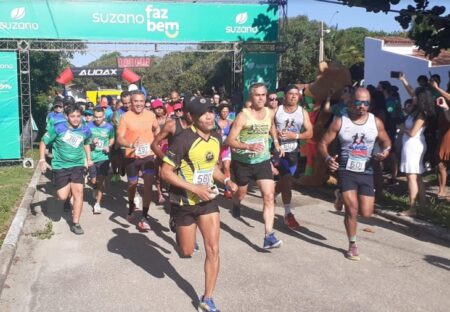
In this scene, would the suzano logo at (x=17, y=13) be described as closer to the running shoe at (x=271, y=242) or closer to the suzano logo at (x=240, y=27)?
the suzano logo at (x=240, y=27)

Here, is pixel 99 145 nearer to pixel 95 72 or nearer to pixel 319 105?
pixel 319 105

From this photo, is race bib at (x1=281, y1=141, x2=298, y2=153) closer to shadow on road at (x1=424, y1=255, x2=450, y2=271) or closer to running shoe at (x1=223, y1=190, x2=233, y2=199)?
running shoe at (x1=223, y1=190, x2=233, y2=199)

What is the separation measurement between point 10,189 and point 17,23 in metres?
4.98

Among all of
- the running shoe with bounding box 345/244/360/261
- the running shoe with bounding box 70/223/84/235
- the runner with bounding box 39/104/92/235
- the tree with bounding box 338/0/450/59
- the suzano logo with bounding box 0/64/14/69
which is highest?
the tree with bounding box 338/0/450/59

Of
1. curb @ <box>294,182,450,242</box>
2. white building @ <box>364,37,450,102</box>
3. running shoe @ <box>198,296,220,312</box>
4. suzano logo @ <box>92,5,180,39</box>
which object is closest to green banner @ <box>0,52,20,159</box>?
suzano logo @ <box>92,5,180,39</box>

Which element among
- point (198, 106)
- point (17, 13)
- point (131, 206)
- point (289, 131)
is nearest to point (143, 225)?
point (131, 206)

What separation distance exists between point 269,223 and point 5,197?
530cm

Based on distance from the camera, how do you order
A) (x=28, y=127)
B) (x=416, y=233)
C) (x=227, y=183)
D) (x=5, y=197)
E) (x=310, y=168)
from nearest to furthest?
(x=227, y=183) → (x=416, y=233) → (x=5, y=197) → (x=310, y=168) → (x=28, y=127)

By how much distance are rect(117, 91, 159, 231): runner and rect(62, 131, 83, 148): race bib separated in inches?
23.7

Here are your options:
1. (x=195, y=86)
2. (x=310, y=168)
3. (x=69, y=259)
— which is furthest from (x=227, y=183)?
(x=195, y=86)

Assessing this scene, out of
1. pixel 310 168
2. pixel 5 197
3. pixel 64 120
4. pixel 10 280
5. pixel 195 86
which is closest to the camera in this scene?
pixel 10 280

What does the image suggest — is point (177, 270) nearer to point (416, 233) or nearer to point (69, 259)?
point (69, 259)

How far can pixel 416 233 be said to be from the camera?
273 inches

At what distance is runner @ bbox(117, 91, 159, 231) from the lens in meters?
7.35
